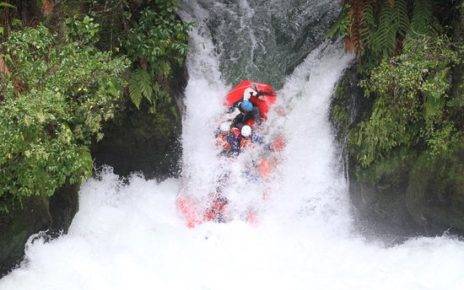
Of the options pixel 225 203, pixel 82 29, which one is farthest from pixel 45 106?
pixel 225 203

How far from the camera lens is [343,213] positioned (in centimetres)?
789

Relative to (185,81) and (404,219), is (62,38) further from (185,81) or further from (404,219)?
(404,219)

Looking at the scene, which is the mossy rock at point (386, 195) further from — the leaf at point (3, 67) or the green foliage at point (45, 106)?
the leaf at point (3, 67)

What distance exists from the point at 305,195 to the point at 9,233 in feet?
13.8

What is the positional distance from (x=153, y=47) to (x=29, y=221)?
A: 2989 millimetres

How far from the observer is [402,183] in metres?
7.20

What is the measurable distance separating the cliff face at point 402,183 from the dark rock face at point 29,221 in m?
4.06

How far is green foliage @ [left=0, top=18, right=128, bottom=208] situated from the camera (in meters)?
5.29

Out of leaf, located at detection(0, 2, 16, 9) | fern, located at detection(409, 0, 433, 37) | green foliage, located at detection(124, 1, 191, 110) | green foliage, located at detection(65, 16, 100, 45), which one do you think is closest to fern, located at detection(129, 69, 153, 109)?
green foliage, located at detection(124, 1, 191, 110)

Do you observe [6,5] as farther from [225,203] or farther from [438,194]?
[438,194]

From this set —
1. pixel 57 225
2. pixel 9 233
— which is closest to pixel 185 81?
pixel 57 225

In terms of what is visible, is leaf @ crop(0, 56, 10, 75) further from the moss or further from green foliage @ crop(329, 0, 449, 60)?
green foliage @ crop(329, 0, 449, 60)

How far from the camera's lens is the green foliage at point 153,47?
7.78m

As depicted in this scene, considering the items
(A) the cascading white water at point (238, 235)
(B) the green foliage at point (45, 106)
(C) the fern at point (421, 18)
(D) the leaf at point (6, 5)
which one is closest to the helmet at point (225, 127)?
(A) the cascading white water at point (238, 235)
